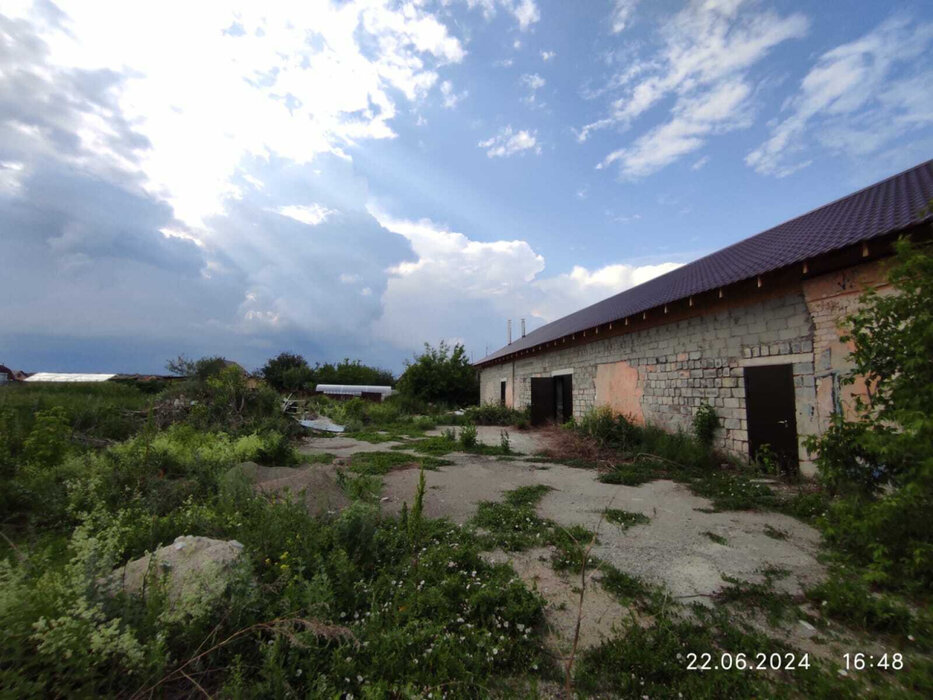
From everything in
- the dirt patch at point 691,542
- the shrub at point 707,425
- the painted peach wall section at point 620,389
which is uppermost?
the painted peach wall section at point 620,389

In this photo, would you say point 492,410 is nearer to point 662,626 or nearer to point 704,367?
point 704,367

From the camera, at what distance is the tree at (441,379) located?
2238 centimetres

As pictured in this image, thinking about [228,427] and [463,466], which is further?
[228,427]

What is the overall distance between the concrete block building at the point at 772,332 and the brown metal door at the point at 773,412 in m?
0.02

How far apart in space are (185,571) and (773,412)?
7.45 m

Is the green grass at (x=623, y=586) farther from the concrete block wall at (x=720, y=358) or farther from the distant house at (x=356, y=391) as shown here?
the distant house at (x=356, y=391)

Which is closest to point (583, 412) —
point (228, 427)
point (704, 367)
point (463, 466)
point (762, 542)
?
point (704, 367)

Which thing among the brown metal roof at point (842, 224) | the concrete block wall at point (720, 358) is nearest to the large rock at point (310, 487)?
the concrete block wall at point (720, 358)

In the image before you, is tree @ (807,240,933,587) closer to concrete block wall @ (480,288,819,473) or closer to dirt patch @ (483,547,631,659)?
dirt patch @ (483,547,631,659)

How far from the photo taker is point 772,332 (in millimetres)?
6082

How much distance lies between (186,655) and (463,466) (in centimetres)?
540

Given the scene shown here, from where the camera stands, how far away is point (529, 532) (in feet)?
12.4

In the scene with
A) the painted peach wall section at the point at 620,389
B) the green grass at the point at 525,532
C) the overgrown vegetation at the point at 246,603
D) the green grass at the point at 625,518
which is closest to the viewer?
the overgrown vegetation at the point at 246,603

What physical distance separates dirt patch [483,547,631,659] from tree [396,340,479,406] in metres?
19.1
